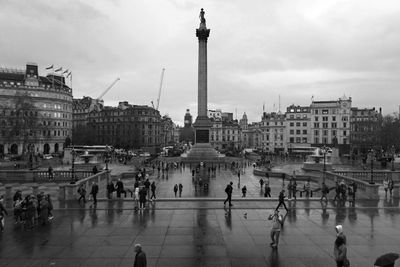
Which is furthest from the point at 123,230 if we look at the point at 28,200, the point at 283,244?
the point at 283,244

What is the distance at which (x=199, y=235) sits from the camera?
54.8ft

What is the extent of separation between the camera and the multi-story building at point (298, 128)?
124000mm

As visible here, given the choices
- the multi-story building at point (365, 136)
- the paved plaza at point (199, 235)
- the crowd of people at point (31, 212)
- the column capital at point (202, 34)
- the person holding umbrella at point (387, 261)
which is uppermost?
the column capital at point (202, 34)

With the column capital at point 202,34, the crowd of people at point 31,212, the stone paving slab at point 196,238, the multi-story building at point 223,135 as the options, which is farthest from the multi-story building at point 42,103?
the stone paving slab at point 196,238

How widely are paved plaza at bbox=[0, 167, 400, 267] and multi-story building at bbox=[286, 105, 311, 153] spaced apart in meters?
102

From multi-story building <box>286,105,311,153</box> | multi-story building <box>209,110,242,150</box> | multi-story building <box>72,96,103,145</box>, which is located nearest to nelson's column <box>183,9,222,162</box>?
multi-story building <box>286,105,311,153</box>

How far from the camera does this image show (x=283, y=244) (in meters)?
15.3

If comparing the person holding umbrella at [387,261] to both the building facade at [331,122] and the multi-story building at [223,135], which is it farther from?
the multi-story building at [223,135]

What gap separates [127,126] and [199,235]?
12426 centimetres

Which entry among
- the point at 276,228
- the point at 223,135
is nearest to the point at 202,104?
the point at 276,228

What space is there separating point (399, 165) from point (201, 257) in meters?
62.1

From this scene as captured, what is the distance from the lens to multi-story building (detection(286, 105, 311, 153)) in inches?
4882

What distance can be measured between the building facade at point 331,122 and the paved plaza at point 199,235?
327 feet

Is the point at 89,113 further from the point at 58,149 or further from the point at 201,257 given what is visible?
the point at 201,257
